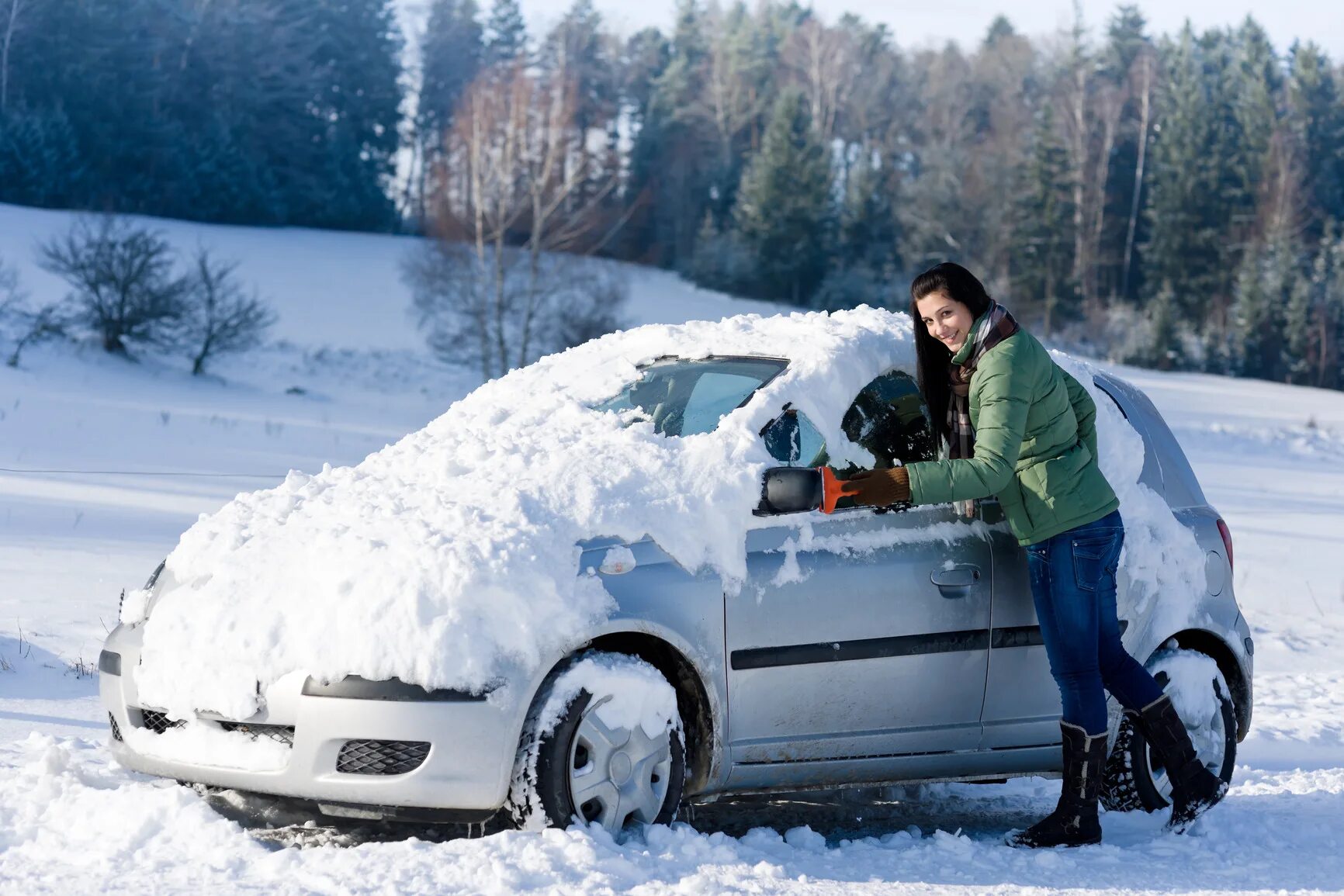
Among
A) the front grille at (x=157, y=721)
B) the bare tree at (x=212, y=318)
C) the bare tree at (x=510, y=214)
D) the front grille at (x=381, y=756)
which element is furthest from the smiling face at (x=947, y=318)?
the bare tree at (x=510, y=214)

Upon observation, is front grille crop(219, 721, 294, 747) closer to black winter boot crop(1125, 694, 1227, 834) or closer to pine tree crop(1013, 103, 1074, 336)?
black winter boot crop(1125, 694, 1227, 834)

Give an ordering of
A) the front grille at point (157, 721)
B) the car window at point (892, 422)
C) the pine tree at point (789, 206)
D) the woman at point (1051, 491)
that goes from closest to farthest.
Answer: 1. the front grille at point (157, 721)
2. the woman at point (1051, 491)
3. the car window at point (892, 422)
4. the pine tree at point (789, 206)

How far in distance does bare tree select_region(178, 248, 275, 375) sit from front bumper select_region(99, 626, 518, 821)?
2666 cm

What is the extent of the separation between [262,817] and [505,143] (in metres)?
29.3

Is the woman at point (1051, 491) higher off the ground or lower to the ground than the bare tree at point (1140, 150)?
lower

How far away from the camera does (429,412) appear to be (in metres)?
30.5

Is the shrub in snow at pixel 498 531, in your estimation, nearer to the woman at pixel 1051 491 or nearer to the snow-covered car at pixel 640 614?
the snow-covered car at pixel 640 614

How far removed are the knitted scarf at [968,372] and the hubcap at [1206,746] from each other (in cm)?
146

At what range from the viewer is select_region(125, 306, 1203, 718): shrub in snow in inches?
160

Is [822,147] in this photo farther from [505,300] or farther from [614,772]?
[614,772]

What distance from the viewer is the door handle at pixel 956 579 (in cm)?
484

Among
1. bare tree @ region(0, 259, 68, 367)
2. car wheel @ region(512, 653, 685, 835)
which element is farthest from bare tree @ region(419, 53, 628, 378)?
car wheel @ region(512, 653, 685, 835)

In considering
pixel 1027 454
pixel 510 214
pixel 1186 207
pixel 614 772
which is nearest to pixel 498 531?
pixel 614 772

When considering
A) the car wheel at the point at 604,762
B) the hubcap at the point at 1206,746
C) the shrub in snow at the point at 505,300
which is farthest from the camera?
the shrub in snow at the point at 505,300
